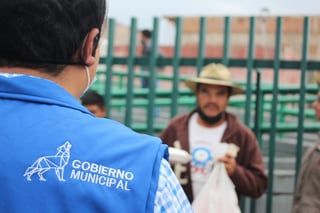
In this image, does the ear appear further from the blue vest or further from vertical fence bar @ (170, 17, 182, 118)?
vertical fence bar @ (170, 17, 182, 118)

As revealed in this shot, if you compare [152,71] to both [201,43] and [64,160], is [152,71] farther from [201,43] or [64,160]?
[64,160]

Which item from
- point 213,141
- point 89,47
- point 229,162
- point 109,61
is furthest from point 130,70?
point 89,47

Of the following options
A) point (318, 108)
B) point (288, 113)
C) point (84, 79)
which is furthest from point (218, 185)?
point (288, 113)

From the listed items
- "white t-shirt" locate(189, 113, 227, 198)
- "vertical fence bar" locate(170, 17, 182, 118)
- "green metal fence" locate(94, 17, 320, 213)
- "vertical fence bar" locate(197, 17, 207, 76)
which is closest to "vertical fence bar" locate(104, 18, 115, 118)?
"green metal fence" locate(94, 17, 320, 213)

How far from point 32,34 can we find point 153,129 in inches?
136

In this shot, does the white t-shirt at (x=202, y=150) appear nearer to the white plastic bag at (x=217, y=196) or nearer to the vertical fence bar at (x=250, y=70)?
the white plastic bag at (x=217, y=196)

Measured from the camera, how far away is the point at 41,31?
3.67ft

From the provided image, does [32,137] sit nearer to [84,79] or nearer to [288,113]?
[84,79]

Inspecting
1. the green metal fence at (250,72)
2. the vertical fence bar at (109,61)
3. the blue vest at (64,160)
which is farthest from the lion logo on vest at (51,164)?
the vertical fence bar at (109,61)

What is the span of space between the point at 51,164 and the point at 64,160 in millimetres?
26

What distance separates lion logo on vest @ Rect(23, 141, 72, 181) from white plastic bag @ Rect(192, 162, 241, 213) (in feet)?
6.94

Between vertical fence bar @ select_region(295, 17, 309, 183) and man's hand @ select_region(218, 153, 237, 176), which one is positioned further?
vertical fence bar @ select_region(295, 17, 309, 183)

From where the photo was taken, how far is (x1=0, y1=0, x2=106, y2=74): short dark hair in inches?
44.0

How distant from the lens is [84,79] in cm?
122
